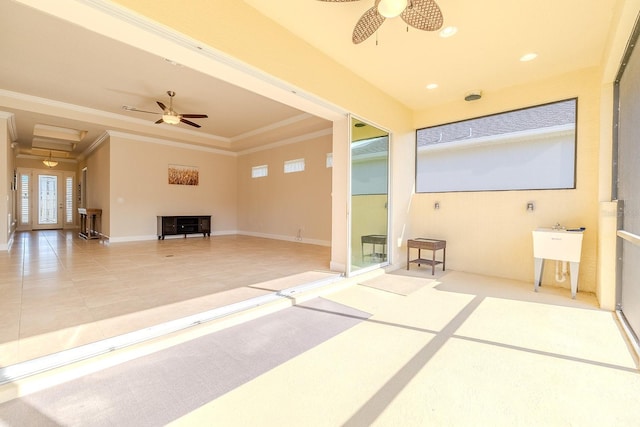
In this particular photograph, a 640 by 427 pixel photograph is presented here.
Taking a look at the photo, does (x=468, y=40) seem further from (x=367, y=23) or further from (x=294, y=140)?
(x=294, y=140)

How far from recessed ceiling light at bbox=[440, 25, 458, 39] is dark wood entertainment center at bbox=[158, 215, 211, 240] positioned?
8.30 m

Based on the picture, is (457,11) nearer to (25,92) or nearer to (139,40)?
(139,40)

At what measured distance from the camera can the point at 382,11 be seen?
2207 mm

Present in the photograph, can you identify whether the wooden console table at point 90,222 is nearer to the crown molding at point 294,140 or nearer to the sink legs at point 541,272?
the crown molding at point 294,140

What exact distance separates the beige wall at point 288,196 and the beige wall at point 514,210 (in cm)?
278

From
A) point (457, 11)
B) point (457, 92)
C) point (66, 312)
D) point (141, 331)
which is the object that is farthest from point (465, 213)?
point (66, 312)

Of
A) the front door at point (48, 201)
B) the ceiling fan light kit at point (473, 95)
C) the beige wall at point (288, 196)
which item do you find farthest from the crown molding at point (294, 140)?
the front door at point (48, 201)

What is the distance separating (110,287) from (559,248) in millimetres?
5724

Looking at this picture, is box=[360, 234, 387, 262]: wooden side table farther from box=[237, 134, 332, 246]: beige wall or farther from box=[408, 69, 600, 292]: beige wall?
box=[237, 134, 332, 246]: beige wall

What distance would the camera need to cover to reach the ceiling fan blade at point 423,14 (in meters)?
2.29

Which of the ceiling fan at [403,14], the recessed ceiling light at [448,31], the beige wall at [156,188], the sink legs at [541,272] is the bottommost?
the sink legs at [541,272]

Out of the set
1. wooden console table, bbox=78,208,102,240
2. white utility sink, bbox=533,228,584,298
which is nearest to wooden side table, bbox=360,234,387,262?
white utility sink, bbox=533,228,584,298

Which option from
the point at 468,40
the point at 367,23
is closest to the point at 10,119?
the point at 367,23

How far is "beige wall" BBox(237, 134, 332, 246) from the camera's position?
295 inches
